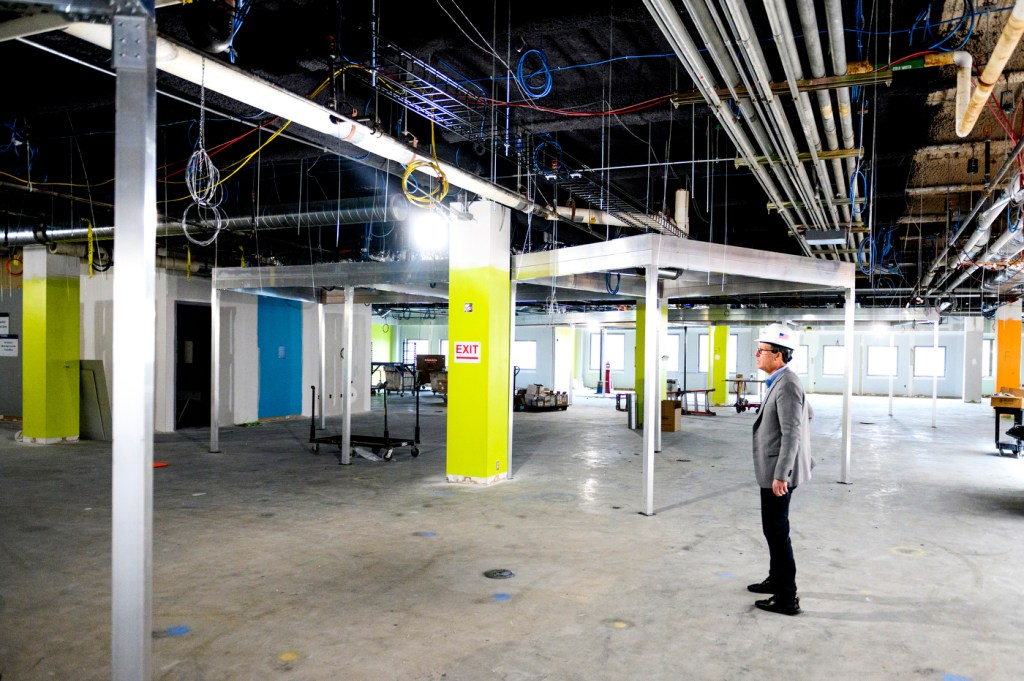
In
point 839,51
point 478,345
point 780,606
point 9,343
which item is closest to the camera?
point 839,51

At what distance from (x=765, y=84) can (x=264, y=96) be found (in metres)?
2.93

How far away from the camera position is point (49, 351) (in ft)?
32.8

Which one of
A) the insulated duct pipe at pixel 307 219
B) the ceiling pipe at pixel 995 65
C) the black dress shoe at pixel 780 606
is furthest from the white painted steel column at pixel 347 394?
the ceiling pipe at pixel 995 65

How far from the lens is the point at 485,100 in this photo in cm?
477

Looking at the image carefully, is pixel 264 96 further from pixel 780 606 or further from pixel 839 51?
pixel 780 606

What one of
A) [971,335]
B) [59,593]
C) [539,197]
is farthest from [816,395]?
[59,593]

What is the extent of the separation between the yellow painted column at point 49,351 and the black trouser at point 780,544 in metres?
10.4

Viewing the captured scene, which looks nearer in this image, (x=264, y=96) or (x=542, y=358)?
(x=264, y=96)

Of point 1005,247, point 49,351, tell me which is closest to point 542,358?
point 49,351

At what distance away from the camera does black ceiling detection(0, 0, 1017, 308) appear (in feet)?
13.8

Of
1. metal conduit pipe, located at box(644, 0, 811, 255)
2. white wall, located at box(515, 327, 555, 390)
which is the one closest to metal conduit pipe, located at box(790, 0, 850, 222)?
metal conduit pipe, located at box(644, 0, 811, 255)

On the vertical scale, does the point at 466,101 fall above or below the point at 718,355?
above

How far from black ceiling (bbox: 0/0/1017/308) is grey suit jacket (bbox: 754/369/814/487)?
1.97 m

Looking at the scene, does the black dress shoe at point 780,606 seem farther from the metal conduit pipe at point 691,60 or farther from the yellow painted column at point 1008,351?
the yellow painted column at point 1008,351
